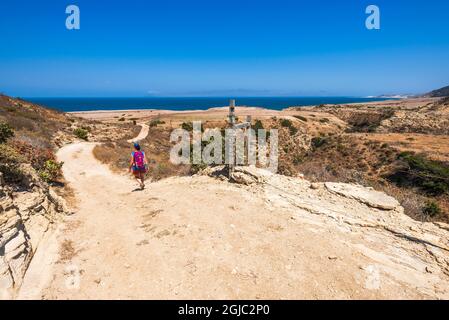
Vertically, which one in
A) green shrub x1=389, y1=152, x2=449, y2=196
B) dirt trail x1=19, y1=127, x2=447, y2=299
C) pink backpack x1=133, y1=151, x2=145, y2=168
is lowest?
green shrub x1=389, y1=152, x2=449, y2=196

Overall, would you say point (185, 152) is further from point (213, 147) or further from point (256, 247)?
point (256, 247)

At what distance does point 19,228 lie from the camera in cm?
657

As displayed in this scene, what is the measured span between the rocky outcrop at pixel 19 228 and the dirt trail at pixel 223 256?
333mm

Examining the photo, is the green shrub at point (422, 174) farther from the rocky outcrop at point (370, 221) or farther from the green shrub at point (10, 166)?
the green shrub at point (10, 166)

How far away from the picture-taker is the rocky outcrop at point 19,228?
5602 mm

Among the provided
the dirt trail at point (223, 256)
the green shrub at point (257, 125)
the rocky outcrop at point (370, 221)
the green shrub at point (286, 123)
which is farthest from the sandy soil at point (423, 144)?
the dirt trail at point (223, 256)

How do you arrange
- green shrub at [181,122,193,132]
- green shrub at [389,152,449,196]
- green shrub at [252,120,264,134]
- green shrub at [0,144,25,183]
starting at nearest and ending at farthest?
green shrub at [0,144,25,183], green shrub at [389,152,449,196], green shrub at [181,122,193,132], green shrub at [252,120,264,134]

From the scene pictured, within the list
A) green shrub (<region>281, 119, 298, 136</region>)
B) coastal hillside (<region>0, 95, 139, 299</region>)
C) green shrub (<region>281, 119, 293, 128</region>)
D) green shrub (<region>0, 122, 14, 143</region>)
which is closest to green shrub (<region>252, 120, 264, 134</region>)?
green shrub (<region>281, 119, 293, 128</region>)

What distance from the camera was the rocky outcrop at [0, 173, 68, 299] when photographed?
560cm

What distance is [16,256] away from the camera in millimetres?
6000

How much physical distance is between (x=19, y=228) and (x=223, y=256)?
4952 mm

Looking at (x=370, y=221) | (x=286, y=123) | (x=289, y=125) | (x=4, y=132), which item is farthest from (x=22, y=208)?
(x=286, y=123)

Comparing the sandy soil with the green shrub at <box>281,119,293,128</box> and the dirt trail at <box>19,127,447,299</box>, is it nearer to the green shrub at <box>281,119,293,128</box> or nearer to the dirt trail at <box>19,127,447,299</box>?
the green shrub at <box>281,119,293,128</box>

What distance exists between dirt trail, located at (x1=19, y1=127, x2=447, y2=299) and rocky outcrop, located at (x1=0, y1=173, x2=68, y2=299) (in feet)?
1.09
